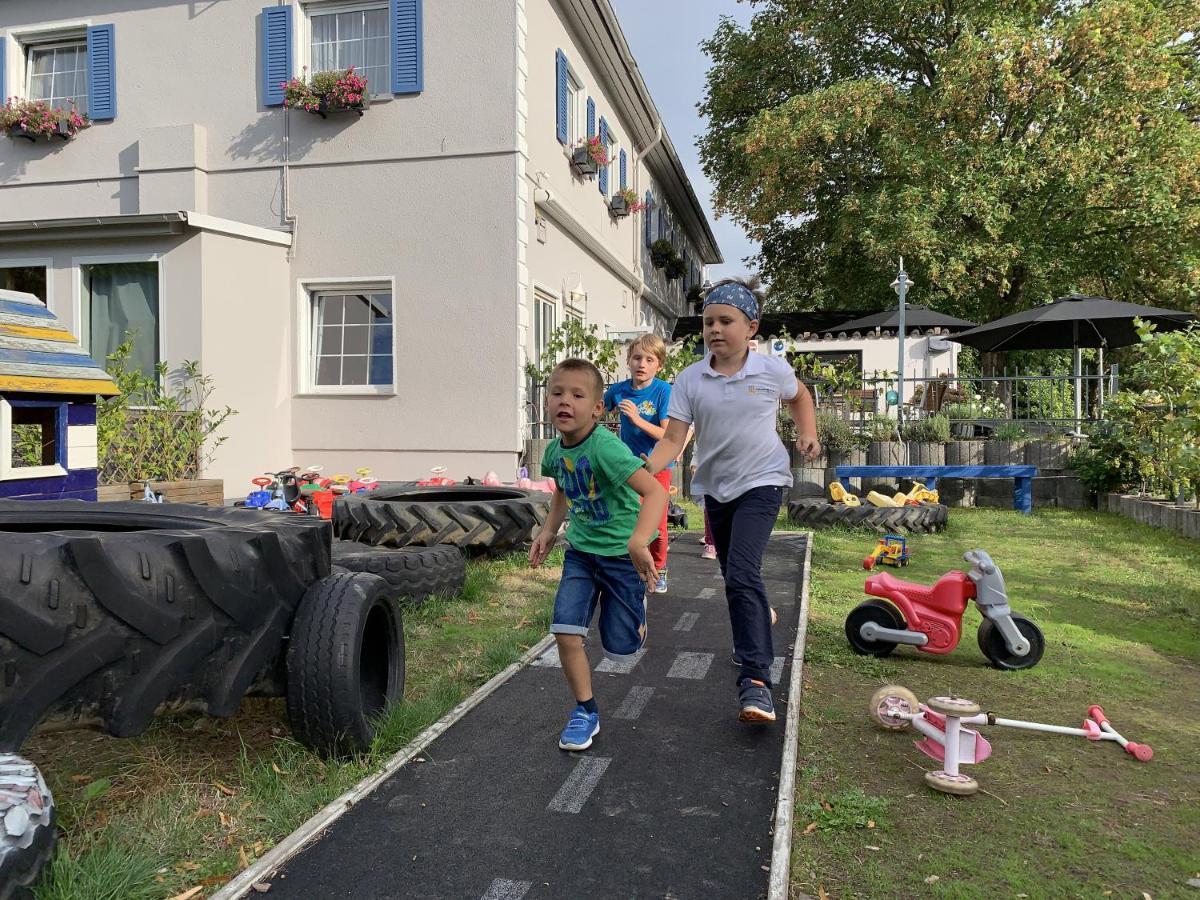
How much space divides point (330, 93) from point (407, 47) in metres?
1.05

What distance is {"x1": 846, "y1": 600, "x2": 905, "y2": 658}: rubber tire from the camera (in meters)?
4.03

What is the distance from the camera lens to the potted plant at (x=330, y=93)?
9836mm

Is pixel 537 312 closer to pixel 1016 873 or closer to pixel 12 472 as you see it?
pixel 12 472

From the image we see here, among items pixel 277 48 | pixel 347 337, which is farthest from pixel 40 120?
pixel 347 337

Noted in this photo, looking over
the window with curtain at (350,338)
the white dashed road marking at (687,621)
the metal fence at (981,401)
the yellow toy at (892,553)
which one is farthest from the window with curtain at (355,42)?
the white dashed road marking at (687,621)

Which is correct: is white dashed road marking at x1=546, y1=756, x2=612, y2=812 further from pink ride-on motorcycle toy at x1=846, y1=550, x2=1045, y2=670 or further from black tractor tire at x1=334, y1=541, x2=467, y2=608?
black tractor tire at x1=334, y1=541, x2=467, y2=608

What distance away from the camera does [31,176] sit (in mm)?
11375

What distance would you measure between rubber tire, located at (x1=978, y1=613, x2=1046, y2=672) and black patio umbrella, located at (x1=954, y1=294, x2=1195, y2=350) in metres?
8.97

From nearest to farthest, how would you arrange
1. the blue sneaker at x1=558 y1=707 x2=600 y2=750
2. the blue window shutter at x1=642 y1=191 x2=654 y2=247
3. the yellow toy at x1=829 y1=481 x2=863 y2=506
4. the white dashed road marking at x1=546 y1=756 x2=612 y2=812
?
the white dashed road marking at x1=546 y1=756 x2=612 y2=812 < the blue sneaker at x1=558 y1=707 x2=600 y2=750 < the yellow toy at x1=829 y1=481 x2=863 y2=506 < the blue window shutter at x1=642 y1=191 x2=654 y2=247

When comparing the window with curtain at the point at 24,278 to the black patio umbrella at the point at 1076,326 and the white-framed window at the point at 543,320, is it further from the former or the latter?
the black patio umbrella at the point at 1076,326

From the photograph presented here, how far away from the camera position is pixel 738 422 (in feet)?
11.3

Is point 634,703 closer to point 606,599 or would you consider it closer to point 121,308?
point 606,599

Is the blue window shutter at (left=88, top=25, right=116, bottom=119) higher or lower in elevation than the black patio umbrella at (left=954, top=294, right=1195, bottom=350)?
higher

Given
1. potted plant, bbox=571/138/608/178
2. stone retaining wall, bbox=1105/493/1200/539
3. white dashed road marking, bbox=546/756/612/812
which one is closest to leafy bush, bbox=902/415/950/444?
stone retaining wall, bbox=1105/493/1200/539
